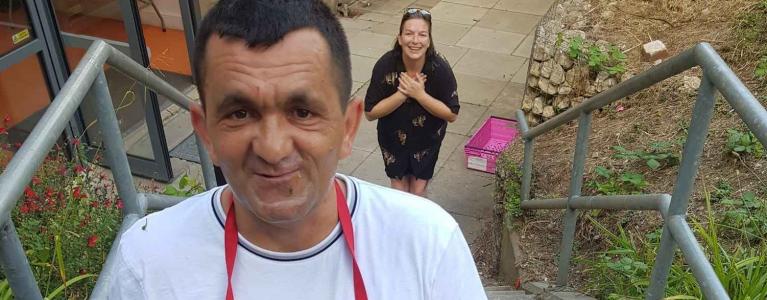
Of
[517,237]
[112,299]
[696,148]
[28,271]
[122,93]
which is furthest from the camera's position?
[122,93]

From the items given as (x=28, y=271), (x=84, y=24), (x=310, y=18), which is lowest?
(x=84, y=24)

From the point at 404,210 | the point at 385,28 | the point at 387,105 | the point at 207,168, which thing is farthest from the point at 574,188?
the point at 385,28

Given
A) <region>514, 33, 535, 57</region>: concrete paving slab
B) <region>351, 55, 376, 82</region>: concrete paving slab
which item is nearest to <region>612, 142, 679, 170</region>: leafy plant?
<region>351, 55, 376, 82</region>: concrete paving slab

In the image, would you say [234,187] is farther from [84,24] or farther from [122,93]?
[84,24]

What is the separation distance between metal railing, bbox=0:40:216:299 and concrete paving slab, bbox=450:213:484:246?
10.5 feet

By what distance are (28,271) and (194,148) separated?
4938mm

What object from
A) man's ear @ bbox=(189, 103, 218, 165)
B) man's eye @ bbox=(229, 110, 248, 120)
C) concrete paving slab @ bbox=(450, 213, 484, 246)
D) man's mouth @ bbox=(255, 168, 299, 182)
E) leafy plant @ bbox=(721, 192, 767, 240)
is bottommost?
concrete paving slab @ bbox=(450, 213, 484, 246)

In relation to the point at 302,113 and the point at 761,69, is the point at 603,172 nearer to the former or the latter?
the point at 761,69

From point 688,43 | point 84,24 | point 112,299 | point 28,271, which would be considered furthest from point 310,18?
point 84,24

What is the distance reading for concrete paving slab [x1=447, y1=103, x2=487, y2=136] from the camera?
673 cm

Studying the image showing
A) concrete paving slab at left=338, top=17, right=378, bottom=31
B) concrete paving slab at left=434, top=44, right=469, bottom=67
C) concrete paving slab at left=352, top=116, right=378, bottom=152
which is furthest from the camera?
concrete paving slab at left=338, top=17, right=378, bottom=31

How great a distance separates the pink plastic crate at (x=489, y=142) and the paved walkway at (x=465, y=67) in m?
0.10

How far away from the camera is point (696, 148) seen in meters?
2.12

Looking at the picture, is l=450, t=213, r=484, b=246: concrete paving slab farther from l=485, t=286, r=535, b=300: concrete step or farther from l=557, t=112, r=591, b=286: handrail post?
l=557, t=112, r=591, b=286: handrail post
